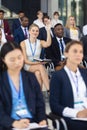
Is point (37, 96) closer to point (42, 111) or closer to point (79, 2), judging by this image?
point (42, 111)

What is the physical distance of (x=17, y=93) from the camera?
3.19 m

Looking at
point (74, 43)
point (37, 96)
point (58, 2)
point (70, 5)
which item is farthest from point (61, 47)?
point (70, 5)

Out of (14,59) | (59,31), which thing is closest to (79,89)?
(14,59)

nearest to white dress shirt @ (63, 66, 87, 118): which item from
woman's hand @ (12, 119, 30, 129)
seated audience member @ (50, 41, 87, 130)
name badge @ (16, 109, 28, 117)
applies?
seated audience member @ (50, 41, 87, 130)

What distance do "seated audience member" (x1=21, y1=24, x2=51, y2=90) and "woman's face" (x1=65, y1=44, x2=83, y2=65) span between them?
3035 mm

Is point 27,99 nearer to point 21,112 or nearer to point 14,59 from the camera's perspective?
point 21,112

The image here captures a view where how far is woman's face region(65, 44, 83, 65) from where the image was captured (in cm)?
364

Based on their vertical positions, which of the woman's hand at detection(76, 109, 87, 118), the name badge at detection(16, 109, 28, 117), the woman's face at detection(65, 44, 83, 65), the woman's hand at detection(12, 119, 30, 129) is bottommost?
the woman's hand at detection(76, 109, 87, 118)

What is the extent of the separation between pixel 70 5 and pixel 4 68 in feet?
59.2

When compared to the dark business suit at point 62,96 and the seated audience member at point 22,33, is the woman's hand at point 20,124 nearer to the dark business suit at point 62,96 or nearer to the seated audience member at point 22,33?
the dark business suit at point 62,96

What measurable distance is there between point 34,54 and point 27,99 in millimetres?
3715

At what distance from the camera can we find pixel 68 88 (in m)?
3.56

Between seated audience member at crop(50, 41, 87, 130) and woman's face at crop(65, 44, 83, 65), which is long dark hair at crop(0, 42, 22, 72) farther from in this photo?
woman's face at crop(65, 44, 83, 65)

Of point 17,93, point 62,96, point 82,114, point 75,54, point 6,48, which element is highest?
point 6,48
